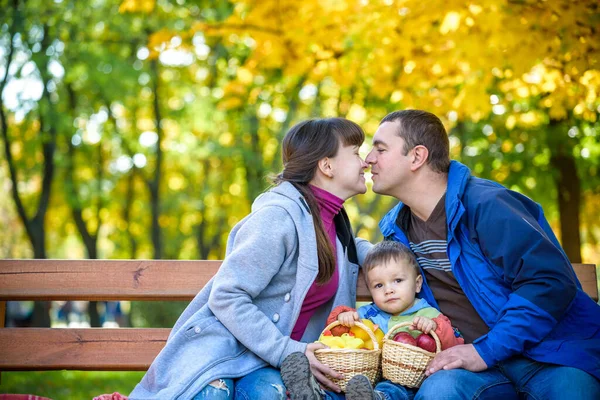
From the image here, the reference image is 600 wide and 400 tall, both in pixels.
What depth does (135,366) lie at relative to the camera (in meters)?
3.96

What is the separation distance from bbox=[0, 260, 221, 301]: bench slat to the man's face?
3.42ft

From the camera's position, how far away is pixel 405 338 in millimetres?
3291

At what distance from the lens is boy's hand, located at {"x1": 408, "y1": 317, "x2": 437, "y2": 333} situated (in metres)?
3.32

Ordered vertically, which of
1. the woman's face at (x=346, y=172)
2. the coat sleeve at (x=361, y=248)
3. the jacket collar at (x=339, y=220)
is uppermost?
the woman's face at (x=346, y=172)

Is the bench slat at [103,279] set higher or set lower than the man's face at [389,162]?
lower

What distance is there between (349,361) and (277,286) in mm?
578

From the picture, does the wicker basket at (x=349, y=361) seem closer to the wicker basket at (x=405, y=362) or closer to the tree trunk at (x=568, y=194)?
the wicker basket at (x=405, y=362)

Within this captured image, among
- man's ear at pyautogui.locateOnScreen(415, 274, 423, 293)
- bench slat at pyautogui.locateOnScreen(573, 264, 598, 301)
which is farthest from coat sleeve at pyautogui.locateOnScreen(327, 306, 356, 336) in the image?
bench slat at pyautogui.locateOnScreen(573, 264, 598, 301)

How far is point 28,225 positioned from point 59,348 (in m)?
11.6

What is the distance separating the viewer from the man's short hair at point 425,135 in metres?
3.87

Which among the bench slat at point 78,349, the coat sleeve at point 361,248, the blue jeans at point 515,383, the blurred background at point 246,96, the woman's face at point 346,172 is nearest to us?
the blue jeans at point 515,383

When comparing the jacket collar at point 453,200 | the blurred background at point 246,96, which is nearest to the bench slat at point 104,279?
the jacket collar at point 453,200

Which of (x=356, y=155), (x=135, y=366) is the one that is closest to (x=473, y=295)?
(x=356, y=155)

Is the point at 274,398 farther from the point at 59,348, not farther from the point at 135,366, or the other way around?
the point at 59,348
